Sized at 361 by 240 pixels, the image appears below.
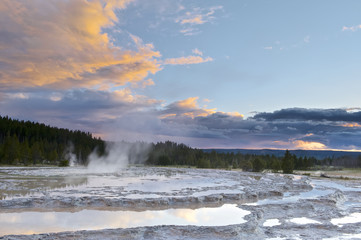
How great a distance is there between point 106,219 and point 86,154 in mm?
86216

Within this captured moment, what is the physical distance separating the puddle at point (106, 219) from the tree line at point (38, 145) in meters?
58.6

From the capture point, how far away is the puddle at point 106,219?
1146 cm

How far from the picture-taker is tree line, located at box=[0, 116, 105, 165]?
64875mm

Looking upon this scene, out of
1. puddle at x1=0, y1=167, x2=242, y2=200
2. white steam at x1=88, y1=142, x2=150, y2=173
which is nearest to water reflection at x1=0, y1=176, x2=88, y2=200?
puddle at x1=0, y1=167, x2=242, y2=200

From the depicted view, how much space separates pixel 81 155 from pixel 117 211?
277 ft

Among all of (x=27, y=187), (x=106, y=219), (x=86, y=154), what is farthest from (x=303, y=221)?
(x=86, y=154)

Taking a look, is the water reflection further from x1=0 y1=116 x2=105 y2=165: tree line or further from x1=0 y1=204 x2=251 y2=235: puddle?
x1=0 y1=116 x2=105 y2=165: tree line

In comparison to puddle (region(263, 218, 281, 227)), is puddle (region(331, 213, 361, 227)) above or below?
below

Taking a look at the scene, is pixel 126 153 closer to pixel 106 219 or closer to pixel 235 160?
A: pixel 235 160

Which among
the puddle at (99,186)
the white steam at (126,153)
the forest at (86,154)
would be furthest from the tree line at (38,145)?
the puddle at (99,186)

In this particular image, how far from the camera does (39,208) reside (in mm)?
15023

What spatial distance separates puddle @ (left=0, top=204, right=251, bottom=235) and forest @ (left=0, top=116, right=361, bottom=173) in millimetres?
48732

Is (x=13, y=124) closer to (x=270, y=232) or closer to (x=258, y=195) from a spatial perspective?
(x=258, y=195)

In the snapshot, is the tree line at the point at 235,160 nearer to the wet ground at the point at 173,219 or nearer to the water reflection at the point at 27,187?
the wet ground at the point at 173,219
